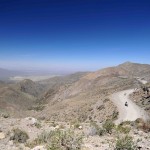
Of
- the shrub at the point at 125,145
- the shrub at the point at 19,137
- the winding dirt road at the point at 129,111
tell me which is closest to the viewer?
the shrub at the point at 125,145

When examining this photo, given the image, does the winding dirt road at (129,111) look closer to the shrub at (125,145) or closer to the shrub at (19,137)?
the shrub at (19,137)

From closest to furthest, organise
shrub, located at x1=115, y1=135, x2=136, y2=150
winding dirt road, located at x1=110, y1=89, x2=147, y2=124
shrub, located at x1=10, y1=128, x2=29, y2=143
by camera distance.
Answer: shrub, located at x1=115, y1=135, x2=136, y2=150 → shrub, located at x1=10, y1=128, x2=29, y2=143 → winding dirt road, located at x1=110, y1=89, x2=147, y2=124

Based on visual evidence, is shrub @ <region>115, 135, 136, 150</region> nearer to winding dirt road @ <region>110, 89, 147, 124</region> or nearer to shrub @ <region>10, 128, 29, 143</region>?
shrub @ <region>10, 128, 29, 143</region>

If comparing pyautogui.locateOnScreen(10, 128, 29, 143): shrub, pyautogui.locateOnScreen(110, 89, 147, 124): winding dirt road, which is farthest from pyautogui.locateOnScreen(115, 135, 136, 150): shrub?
pyautogui.locateOnScreen(110, 89, 147, 124): winding dirt road

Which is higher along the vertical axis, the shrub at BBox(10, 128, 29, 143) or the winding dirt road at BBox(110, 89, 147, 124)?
the shrub at BBox(10, 128, 29, 143)

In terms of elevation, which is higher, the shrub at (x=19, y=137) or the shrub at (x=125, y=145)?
the shrub at (x=125, y=145)

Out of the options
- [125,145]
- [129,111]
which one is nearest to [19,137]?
[125,145]

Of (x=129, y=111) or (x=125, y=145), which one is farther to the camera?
(x=129, y=111)

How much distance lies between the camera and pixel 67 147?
11.8m

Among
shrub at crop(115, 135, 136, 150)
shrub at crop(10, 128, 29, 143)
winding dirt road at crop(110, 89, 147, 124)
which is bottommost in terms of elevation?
winding dirt road at crop(110, 89, 147, 124)

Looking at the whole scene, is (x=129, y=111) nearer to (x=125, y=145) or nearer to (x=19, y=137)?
(x=19, y=137)

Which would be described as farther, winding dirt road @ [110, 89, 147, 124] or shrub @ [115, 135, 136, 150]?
winding dirt road @ [110, 89, 147, 124]

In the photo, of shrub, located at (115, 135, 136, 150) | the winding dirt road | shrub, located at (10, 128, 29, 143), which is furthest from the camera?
the winding dirt road

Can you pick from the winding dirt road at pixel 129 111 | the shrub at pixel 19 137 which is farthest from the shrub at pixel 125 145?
the winding dirt road at pixel 129 111
